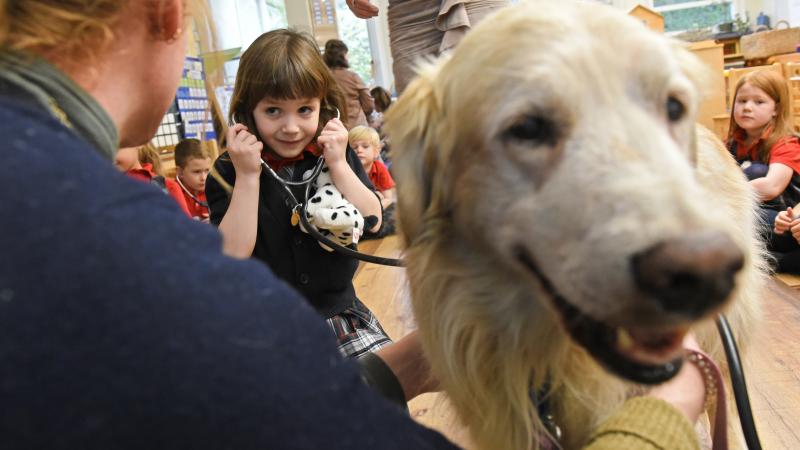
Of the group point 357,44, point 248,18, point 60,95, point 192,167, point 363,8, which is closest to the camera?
point 60,95

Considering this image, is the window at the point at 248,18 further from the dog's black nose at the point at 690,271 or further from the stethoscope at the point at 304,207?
the dog's black nose at the point at 690,271

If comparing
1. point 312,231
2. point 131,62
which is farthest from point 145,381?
point 312,231

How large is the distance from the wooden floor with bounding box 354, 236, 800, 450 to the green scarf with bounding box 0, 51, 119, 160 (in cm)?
77

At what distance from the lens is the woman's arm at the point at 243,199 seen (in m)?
1.96

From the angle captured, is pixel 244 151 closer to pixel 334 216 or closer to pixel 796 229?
pixel 334 216

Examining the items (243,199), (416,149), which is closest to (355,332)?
(243,199)

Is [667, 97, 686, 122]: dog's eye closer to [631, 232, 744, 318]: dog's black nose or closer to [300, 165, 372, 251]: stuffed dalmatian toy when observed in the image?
[631, 232, 744, 318]: dog's black nose

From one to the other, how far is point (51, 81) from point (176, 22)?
24 centimetres

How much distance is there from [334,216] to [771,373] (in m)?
1.59

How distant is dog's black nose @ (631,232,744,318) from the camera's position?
779mm

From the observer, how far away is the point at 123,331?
1.89 ft

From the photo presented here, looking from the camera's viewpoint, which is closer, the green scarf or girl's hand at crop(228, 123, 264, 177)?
the green scarf

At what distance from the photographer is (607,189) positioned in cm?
93

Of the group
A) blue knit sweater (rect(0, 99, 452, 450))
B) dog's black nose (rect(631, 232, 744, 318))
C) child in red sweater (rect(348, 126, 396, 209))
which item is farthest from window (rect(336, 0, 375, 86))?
blue knit sweater (rect(0, 99, 452, 450))
